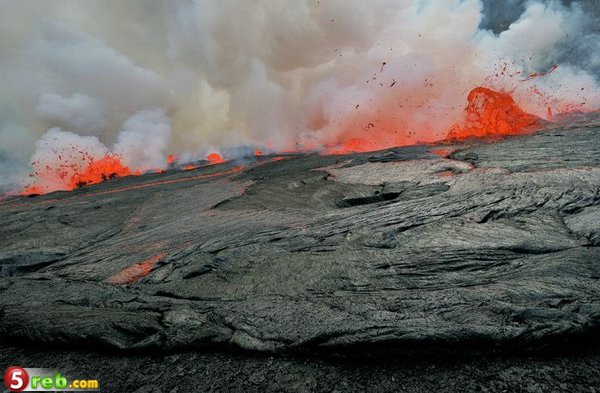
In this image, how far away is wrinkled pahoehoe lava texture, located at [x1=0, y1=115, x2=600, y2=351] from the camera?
475 cm

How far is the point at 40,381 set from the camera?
4.88m

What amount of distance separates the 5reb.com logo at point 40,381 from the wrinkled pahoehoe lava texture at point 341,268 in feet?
1.92

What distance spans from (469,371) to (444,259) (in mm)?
2804

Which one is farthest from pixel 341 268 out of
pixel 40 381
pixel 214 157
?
pixel 214 157

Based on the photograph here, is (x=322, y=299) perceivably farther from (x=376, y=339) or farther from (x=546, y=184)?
(x=546, y=184)

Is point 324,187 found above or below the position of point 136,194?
below

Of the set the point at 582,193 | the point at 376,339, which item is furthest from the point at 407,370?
the point at 582,193

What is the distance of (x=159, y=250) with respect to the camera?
31.6ft

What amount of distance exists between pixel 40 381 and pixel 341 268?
17.7 feet

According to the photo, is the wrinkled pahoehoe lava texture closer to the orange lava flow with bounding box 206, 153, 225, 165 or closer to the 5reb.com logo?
the 5reb.com logo

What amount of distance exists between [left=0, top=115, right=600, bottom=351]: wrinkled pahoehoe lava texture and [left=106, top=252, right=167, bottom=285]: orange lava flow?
5cm

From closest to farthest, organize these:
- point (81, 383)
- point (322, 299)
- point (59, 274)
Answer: point (81, 383) < point (322, 299) < point (59, 274)

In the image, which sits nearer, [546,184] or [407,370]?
[407,370]

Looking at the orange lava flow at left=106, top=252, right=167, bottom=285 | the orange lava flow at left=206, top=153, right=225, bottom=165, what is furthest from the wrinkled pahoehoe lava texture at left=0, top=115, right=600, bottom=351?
the orange lava flow at left=206, top=153, right=225, bottom=165
